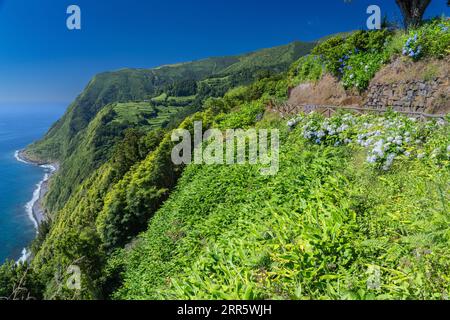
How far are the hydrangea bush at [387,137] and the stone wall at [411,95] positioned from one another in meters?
2.41

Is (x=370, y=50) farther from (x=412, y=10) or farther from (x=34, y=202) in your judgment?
(x=34, y=202)

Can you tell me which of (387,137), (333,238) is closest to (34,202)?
(387,137)

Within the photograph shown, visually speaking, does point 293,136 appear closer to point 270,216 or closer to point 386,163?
point 386,163

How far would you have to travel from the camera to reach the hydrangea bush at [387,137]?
638cm

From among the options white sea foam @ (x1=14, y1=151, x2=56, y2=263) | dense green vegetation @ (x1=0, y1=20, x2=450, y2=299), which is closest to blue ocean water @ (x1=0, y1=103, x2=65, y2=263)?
white sea foam @ (x1=14, y1=151, x2=56, y2=263)

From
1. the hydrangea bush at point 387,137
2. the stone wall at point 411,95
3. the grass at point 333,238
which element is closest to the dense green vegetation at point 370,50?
the stone wall at point 411,95

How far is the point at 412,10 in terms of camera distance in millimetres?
12812

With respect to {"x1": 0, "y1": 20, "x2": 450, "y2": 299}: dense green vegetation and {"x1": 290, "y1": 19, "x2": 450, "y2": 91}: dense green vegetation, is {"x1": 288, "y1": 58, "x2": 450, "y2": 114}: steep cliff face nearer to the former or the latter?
{"x1": 290, "y1": 19, "x2": 450, "y2": 91}: dense green vegetation

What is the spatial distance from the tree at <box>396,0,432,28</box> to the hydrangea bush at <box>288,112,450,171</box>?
6.68 m

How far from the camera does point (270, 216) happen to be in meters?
6.14

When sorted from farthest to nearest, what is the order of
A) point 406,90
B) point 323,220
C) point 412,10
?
point 412,10 → point 406,90 → point 323,220

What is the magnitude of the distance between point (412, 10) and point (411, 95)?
4.62m

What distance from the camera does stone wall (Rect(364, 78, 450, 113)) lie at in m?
10.2
